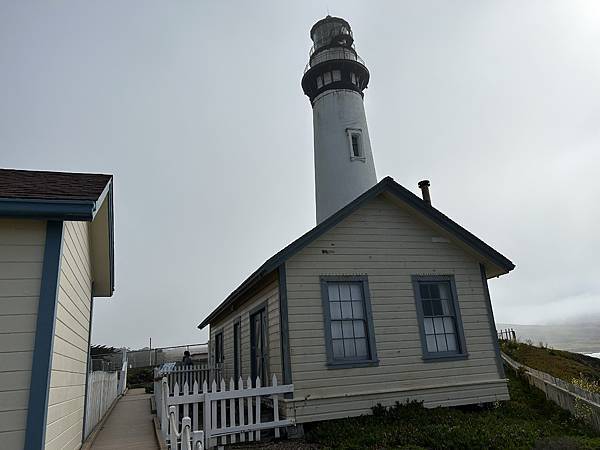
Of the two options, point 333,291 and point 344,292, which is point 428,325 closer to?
point 344,292

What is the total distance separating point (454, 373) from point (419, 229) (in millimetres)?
3322

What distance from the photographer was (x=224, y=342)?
52.0ft

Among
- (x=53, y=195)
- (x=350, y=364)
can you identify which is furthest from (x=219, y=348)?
(x=53, y=195)

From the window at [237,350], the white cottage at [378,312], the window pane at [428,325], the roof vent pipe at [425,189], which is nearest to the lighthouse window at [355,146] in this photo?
the roof vent pipe at [425,189]

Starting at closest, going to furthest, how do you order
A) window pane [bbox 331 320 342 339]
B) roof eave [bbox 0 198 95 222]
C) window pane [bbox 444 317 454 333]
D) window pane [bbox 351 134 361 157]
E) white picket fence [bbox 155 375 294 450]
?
roof eave [bbox 0 198 95 222] → white picket fence [bbox 155 375 294 450] → window pane [bbox 331 320 342 339] → window pane [bbox 444 317 454 333] → window pane [bbox 351 134 361 157]

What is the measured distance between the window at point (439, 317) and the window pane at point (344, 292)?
64.3 inches

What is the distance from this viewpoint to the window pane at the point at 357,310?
378 inches

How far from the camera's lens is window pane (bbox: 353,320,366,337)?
31.2ft

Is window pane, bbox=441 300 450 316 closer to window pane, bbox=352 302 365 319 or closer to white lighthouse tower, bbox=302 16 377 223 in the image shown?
window pane, bbox=352 302 365 319

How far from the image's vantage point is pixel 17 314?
4.20m

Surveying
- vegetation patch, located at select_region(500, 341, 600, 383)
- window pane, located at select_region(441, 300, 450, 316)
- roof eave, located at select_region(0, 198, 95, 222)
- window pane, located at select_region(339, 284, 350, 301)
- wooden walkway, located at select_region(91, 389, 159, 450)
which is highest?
roof eave, located at select_region(0, 198, 95, 222)

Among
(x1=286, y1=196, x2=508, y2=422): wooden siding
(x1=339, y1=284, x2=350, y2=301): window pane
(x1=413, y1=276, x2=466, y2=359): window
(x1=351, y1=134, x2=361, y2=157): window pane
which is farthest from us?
(x1=351, y1=134, x2=361, y2=157): window pane

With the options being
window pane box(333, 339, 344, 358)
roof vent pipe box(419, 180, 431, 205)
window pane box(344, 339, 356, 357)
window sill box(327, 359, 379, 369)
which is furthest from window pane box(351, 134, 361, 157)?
window sill box(327, 359, 379, 369)

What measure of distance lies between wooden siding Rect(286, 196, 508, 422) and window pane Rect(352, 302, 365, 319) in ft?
0.92
